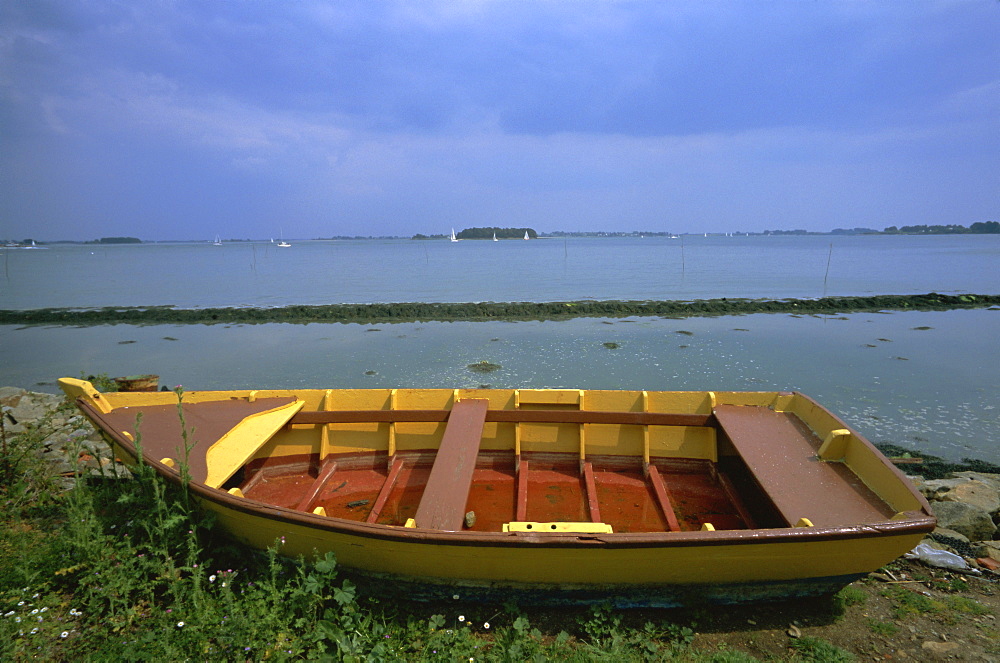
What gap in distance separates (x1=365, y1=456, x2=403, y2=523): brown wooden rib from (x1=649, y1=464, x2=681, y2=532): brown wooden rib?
318 cm

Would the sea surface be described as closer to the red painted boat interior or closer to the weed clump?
the weed clump

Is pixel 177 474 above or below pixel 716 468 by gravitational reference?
above

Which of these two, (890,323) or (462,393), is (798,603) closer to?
(462,393)

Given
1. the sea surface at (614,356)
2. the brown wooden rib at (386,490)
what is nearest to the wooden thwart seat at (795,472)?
the brown wooden rib at (386,490)

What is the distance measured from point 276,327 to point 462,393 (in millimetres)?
17671

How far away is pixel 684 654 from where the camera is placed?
3961 millimetres

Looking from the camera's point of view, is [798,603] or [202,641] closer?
[202,641]

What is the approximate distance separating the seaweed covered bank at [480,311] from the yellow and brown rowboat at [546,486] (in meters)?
16.3

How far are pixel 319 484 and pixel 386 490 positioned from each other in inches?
34.2

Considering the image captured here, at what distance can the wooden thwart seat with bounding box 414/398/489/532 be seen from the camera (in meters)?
4.32

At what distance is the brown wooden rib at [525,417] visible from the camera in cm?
625

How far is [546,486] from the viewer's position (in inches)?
243

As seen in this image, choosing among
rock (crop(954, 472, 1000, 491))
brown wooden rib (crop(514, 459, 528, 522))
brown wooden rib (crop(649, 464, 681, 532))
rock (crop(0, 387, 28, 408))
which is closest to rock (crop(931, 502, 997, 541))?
rock (crop(954, 472, 1000, 491))

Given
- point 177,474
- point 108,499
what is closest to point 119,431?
point 108,499
